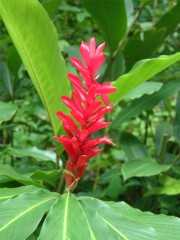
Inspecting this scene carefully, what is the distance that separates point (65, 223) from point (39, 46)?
0.52m

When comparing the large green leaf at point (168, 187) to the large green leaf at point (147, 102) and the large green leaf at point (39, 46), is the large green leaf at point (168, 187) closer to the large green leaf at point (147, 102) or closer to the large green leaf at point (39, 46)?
the large green leaf at point (147, 102)

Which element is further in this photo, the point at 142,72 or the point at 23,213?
the point at 142,72

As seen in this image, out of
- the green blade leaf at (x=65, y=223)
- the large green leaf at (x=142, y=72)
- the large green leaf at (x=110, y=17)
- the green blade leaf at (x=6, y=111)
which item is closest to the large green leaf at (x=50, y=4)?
the large green leaf at (x=110, y=17)

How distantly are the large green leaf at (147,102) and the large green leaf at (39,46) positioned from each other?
0.59m

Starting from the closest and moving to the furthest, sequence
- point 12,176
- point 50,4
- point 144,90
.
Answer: point 12,176 < point 144,90 < point 50,4

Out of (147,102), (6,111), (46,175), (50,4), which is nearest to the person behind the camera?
(46,175)

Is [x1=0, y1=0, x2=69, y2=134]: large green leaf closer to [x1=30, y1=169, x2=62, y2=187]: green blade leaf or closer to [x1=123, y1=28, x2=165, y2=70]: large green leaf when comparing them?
[x1=30, y1=169, x2=62, y2=187]: green blade leaf

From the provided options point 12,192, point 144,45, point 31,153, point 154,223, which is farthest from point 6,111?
point 144,45

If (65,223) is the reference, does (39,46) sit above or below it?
above

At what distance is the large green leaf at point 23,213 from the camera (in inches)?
34.2

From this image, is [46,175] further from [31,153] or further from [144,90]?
[144,90]

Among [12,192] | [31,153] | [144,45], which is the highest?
[144,45]

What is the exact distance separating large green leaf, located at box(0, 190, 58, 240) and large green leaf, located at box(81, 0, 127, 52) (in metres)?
0.83

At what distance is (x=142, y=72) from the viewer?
121cm
